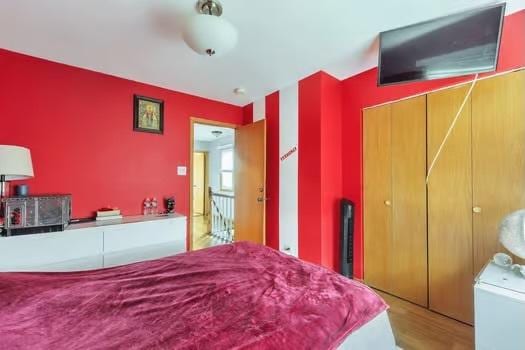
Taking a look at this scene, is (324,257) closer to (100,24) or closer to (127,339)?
(127,339)

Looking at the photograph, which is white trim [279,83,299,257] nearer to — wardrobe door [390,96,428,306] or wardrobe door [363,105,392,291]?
wardrobe door [363,105,392,291]

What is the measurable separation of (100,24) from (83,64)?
32.9 inches

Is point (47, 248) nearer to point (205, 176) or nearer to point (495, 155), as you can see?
point (495, 155)

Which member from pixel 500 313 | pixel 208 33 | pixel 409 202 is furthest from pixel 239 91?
pixel 500 313

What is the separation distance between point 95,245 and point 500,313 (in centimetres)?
300

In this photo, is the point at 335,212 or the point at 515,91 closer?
the point at 515,91

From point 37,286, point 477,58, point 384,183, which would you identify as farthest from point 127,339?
point 477,58

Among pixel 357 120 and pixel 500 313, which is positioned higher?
pixel 357 120

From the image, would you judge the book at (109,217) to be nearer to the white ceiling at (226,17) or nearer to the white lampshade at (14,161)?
the white lampshade at (14,161)

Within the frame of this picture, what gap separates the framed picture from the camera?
9.54 feet

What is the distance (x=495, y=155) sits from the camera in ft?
6.04

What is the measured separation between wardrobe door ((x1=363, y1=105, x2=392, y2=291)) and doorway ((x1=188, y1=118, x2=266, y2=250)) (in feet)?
4.19

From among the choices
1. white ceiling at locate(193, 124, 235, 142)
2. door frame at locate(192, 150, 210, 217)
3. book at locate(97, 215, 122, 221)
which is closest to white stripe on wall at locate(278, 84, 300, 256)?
book at locate(97, 215, 122, 221)

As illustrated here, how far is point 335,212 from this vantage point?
2.86 metres
